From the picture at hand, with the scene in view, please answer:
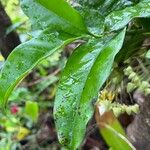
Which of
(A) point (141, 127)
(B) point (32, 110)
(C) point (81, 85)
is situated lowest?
(B) point (32, 110)

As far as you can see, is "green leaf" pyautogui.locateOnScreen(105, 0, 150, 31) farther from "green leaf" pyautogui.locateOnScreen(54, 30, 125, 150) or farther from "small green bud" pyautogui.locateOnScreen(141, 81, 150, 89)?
"small green bud" pyautogui.locateOnScreen(141, 81, 150, 89)

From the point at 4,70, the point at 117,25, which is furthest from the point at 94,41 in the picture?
the point at 4,70

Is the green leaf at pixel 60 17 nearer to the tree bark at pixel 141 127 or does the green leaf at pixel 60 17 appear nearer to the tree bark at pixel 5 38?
the tree bark at pixel 141 127

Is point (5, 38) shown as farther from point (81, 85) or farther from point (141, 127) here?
point (81, 85)

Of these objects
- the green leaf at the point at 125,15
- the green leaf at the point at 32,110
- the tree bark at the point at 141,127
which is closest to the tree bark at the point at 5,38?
the green leaf at the point at 32,110

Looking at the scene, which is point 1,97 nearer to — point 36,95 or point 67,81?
point 67,81

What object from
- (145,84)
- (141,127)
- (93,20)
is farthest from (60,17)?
(141,127)
